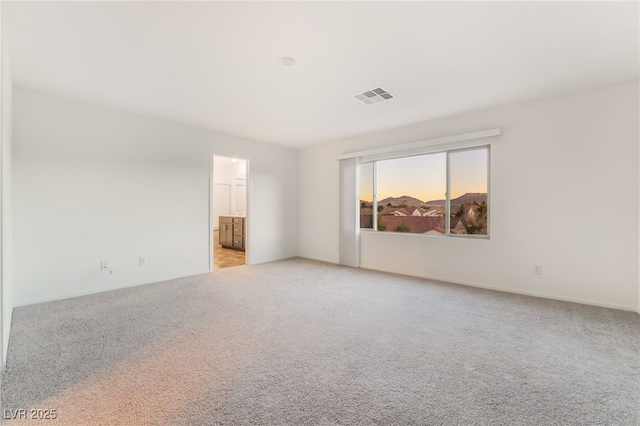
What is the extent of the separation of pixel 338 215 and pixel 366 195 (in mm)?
705

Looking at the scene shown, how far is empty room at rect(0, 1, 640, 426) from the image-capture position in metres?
1.73

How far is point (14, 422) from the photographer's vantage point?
1404 mm

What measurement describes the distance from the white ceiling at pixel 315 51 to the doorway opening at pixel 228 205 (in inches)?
162

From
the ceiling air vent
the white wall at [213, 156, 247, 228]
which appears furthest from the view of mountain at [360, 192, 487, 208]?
Answer: the white wall at [213, 156, 247, 228]

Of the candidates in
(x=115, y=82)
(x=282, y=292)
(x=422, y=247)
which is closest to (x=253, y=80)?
(x=115, y=82)

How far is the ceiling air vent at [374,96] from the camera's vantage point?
3.24 m

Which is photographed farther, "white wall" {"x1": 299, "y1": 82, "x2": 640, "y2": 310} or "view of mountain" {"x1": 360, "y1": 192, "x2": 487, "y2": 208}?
"view of mountain" {"x1": 360, "y1": 192, "x2": 487, "y2": 208}

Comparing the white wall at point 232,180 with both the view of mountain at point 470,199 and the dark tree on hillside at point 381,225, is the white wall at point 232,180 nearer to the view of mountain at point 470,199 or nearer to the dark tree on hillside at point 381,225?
A: the dark tree on hillside at point 381,225

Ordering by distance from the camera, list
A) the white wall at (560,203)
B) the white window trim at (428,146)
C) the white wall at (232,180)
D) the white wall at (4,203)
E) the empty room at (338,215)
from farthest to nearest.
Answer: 1. the white wall at (232,180)
2. the white window trim at (428,146)
3. the white wall at (560,203)
4. the white wall at (4,203)
5. the empty room at (338,215)

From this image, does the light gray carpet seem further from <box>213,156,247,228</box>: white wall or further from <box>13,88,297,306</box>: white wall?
<box>213,156,247,228</box>: white wall

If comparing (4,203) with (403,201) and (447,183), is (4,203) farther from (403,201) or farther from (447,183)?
(447,183)

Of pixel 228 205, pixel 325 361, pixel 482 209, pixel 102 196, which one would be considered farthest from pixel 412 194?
pixel 228 205

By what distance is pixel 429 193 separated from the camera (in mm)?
4609

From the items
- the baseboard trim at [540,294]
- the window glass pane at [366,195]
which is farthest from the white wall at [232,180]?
the baseboard trim at [540,294]
